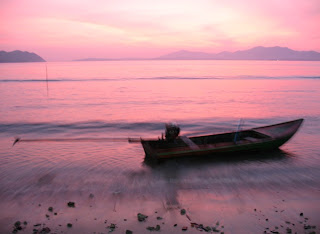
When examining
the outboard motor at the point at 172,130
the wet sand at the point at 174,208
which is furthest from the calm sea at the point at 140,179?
the outboard motor at the point at 172,130

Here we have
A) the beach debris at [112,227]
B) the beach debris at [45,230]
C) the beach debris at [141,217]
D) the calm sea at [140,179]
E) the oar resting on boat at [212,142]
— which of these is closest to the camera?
the beach debris at [45,230]

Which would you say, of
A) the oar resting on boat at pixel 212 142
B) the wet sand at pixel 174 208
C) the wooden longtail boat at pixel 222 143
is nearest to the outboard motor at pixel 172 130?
the oar resting on boat at pixel 212 142

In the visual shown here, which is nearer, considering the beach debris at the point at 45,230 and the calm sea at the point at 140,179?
the beach debris at the point at 45,230

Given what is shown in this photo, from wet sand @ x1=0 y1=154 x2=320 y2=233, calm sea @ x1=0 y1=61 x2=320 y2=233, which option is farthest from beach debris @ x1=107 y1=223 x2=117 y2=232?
calm sea @ x1=0 y1=61 x2=320 y2=233

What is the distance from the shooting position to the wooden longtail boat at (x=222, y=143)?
13.0 meters

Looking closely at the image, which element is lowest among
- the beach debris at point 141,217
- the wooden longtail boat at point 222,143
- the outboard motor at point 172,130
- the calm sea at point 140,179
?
the calm sea at point 140,179

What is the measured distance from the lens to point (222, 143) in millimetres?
14062

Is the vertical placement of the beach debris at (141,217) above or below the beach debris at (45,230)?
above

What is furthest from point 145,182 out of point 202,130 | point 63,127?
point 63,127

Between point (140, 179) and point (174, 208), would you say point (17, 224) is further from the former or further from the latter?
point (140, 179)

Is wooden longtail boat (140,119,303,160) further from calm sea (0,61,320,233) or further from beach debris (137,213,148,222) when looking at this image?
beach debris (137,213,148,222)

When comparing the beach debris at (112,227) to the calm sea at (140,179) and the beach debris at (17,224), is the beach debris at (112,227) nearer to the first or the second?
the calm sea at (140,179)

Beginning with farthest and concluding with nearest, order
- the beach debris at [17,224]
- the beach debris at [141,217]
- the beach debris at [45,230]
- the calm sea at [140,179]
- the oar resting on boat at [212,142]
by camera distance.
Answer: the oar resting on boat at [212,142] → the calm sea at [140,179] → the beach debris at [141,217] → the beach debris at [17,224] → the beach debris at [45,230]

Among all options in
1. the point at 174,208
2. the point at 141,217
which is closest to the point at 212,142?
the point at 174,208
